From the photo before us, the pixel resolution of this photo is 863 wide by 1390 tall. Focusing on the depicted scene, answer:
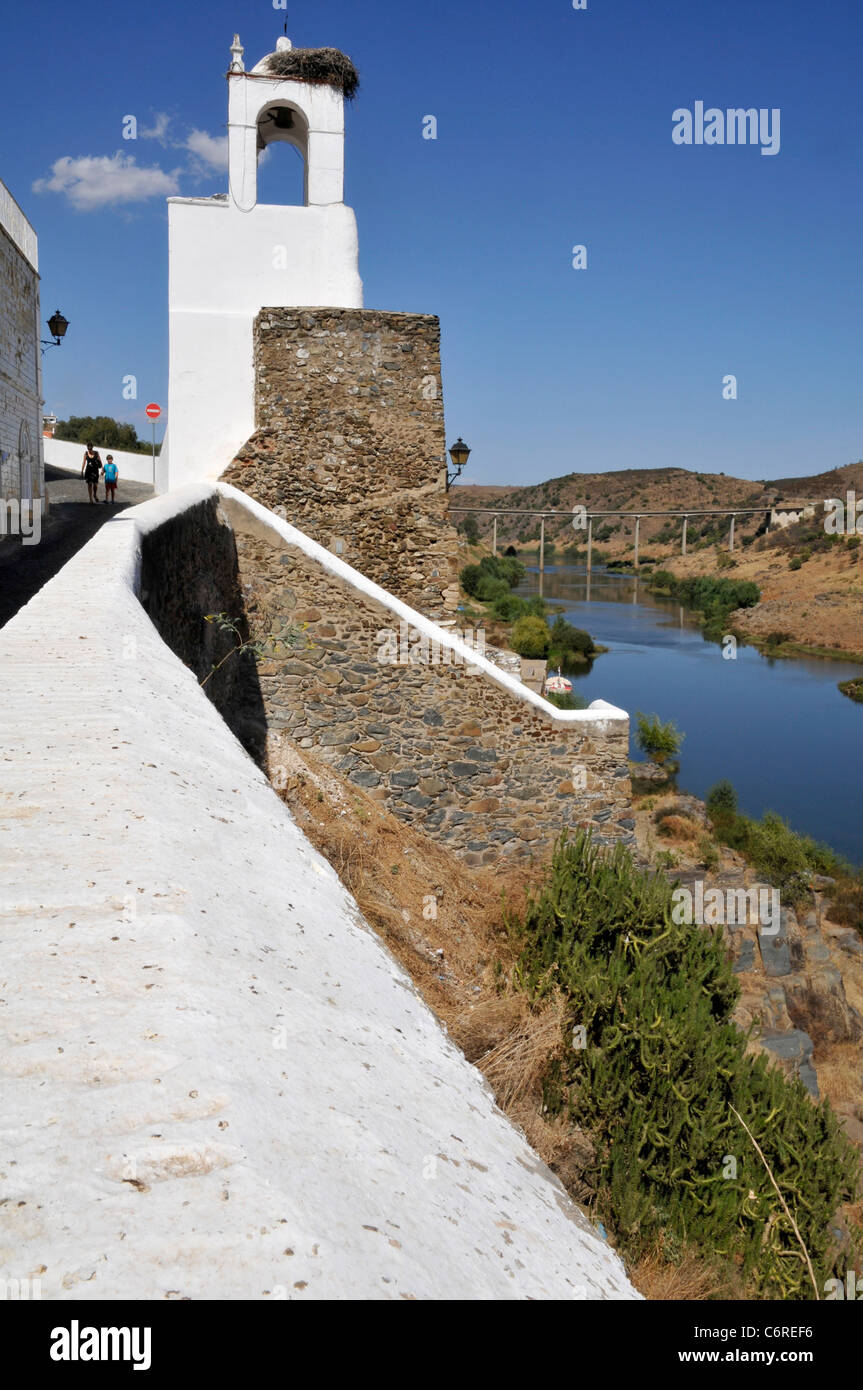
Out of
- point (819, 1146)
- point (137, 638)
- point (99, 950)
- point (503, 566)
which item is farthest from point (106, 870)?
point (503, 566)

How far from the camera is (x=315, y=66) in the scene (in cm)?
991

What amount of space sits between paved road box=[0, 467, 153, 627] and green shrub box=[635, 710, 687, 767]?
1475 cm

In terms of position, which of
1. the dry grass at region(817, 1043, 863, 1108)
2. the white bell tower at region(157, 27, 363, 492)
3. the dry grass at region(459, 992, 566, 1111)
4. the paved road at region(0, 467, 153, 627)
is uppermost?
the white bell tower at region(157, 27, 363, 492)

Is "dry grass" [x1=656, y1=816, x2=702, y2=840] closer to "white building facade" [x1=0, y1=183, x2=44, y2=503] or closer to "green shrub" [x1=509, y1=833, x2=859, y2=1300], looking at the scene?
"green shrub" [x1=509, y1=833, x2=859, y2=1300]

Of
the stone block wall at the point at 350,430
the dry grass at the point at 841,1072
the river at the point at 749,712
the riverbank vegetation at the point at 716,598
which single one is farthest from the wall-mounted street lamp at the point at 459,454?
the riverbank vegetation at the point at 716,598

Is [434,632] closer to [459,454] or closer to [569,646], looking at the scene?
[459,454]

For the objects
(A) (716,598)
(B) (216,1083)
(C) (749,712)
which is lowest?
(C) (749,712)

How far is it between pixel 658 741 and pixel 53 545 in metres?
18.5

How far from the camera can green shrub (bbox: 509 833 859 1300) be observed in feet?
12.3

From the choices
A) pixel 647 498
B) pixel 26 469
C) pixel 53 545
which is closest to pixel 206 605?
pixel 53 545

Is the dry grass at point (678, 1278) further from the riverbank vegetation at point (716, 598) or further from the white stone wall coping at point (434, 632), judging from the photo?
the riverbank vegetation at point (716, 598)

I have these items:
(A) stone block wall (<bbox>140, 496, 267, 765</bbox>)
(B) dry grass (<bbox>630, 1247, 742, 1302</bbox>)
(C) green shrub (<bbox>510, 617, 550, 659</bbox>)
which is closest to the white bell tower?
(A) stone block wall (<bbox>140, 496, 267, 765</bbox>)

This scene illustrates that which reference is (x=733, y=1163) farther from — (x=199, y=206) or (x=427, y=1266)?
(x=199, y=206)

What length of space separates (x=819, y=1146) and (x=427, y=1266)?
13.8 feet
